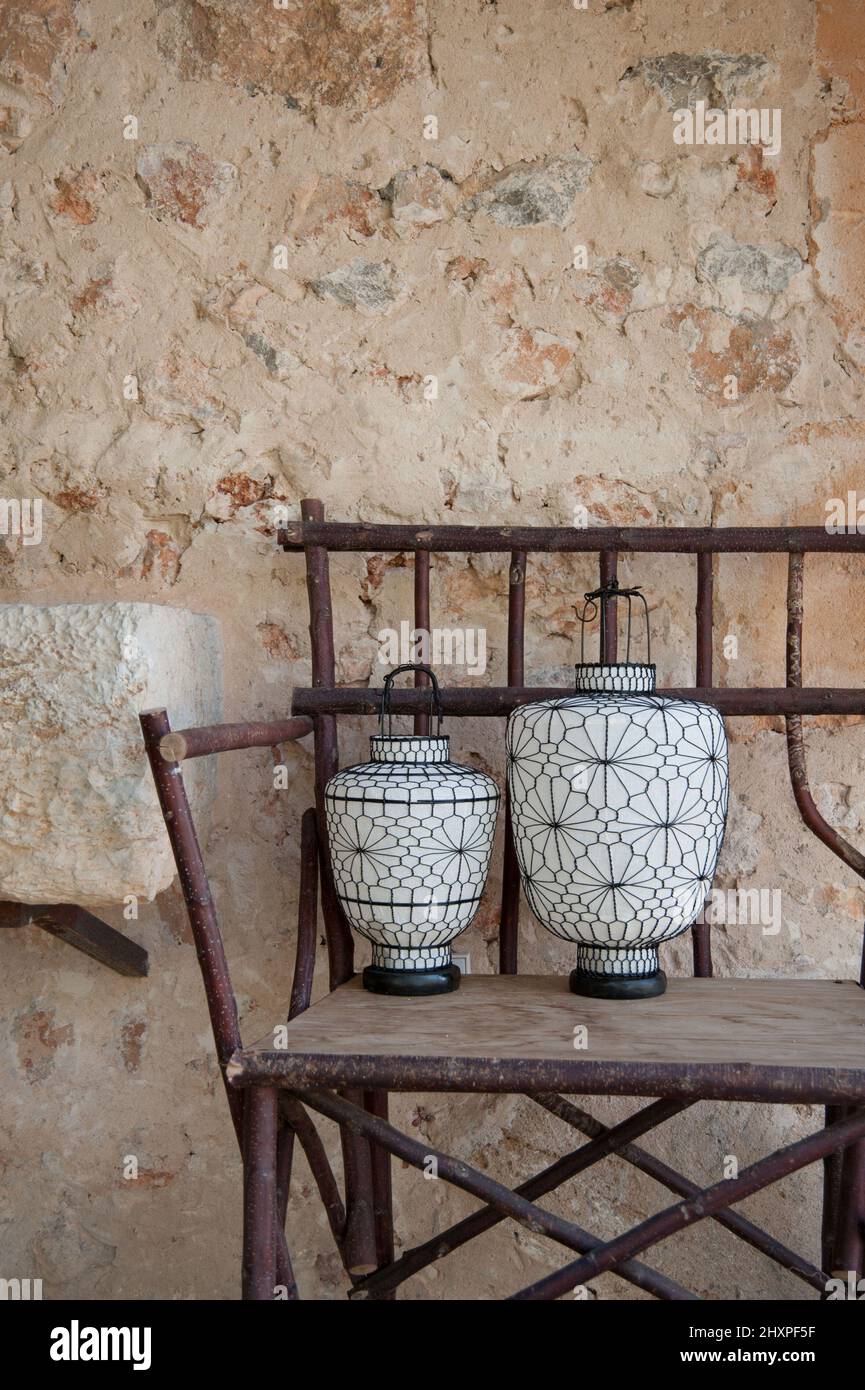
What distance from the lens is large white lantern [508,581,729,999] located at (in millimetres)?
1249

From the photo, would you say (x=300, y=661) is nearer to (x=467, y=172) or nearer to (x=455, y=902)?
(x=455, y=902)

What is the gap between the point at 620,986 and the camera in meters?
1.32

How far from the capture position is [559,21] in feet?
5.26

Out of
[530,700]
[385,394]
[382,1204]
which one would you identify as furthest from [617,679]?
[382,1204]

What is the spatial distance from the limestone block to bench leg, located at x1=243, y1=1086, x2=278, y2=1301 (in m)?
0.37

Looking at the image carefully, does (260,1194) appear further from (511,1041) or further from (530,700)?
(530,700)

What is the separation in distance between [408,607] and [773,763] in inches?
21.5

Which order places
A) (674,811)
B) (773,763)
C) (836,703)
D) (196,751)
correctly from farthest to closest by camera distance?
(773,763) → (836,703) → (674,811) → (196,751)

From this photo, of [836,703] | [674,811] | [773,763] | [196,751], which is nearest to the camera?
[196,751]

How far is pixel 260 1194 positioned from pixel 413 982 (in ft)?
1.05

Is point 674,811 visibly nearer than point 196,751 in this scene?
No
